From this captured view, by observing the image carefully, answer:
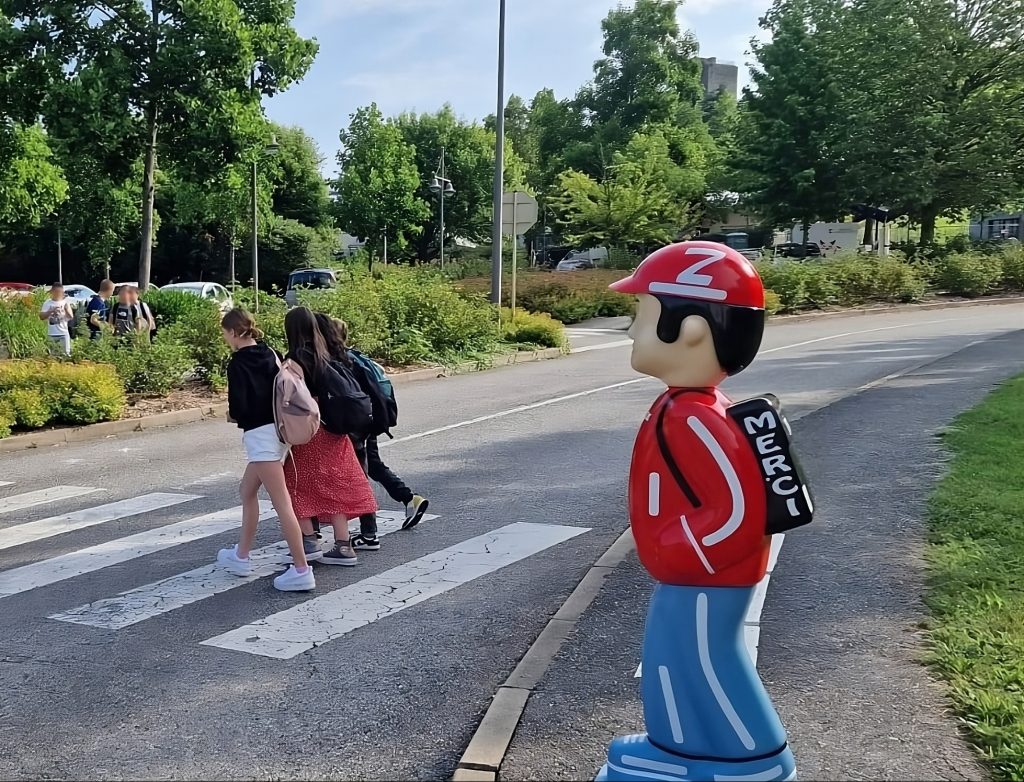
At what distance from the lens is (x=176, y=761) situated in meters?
3.84

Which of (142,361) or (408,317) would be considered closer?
(142,361)

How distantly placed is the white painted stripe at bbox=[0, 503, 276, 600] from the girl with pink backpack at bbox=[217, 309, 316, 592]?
4.71 ft

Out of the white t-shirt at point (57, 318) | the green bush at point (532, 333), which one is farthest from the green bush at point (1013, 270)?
the white t-shirt at point (57, 318)

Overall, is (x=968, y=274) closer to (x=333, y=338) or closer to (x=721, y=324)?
(x=333, y=338)

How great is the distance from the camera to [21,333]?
602 inches

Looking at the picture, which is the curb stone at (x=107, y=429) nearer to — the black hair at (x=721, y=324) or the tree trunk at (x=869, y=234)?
the black hair at (x=721, y=324)

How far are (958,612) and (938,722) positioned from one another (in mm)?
1201

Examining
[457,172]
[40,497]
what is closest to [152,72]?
[40,497]

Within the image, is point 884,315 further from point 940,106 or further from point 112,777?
point 112,777

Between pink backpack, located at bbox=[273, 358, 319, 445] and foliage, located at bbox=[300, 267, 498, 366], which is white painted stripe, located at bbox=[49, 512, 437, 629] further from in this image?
foliage, located at bbox=[300, 267, 498, 366]

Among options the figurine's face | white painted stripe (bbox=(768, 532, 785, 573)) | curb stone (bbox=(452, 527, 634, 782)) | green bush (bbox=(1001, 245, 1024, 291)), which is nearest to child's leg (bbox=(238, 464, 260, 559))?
curb stone (bbox=(452, 527, 634, 782))

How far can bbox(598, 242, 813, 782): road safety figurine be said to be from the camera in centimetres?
277

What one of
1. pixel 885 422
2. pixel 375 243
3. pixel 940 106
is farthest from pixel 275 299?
pixel 375 243

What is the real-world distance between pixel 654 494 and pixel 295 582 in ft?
11.7
